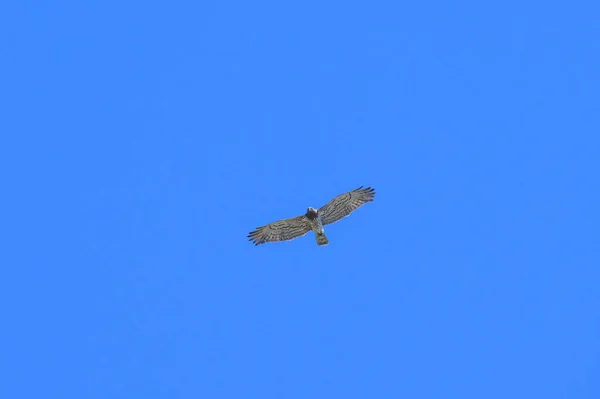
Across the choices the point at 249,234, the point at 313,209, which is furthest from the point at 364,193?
the point at 249,234

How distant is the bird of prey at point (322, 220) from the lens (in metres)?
33.1

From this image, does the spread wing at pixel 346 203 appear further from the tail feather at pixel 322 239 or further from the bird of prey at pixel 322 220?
the tail feather at pixel 322 239

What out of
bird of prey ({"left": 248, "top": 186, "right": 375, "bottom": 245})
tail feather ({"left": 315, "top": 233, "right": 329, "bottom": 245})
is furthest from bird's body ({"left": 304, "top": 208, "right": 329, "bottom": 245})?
bird of prey ({"left": 248, "top": 186, "right": 375, "bottom": 245})

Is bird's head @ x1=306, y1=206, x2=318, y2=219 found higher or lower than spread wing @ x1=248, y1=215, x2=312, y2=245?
lower

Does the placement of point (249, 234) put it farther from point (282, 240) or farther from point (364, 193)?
point (364, 193)

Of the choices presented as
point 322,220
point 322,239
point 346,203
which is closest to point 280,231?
point 322,220

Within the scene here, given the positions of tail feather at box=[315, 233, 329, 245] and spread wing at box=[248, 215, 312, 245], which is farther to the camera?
spread wing at box=[248, 215, 312, 245]

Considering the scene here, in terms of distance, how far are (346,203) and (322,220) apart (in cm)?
117

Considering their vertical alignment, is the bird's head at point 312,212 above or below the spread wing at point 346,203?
below

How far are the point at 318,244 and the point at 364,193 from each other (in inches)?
107

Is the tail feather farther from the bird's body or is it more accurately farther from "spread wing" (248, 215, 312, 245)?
"spread wing" (248, 215, 312, 245)

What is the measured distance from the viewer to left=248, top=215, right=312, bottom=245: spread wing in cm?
3306

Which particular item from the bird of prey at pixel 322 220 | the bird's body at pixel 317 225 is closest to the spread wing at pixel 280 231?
the bird of prey at pixel 322 220

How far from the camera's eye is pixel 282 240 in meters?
33.7
